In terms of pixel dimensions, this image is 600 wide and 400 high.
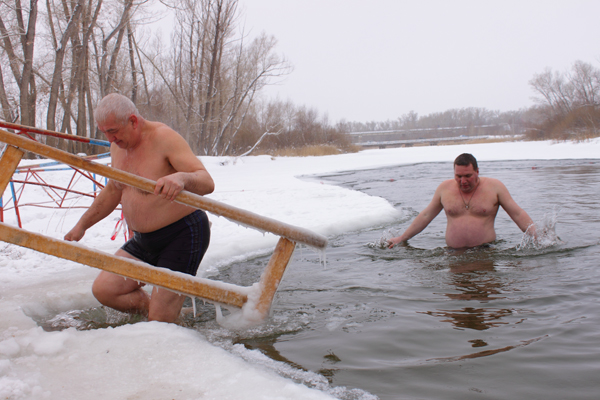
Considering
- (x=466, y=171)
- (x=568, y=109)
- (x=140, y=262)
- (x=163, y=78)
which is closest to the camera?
(x=140, y=262)

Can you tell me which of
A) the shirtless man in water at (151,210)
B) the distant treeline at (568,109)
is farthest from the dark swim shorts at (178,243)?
the distant treeline at (568,109)

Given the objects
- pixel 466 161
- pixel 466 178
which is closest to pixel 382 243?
pixel 466 178

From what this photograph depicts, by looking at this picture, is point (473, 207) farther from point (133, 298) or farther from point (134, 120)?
point (134, 120)

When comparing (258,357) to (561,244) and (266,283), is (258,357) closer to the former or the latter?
(266,283)

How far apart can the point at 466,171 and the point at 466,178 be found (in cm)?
9

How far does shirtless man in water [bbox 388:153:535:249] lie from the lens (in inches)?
196

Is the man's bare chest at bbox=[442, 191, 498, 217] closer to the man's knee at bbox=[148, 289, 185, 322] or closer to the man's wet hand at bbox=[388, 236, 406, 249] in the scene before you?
the man's wet hand at bbox=[388, 236, 406, 249]

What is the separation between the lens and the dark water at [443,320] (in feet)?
7.25

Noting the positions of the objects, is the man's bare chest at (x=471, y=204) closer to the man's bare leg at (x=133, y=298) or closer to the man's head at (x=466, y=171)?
the man's head at (x=466, y=171)

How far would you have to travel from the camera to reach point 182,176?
2.42 meters

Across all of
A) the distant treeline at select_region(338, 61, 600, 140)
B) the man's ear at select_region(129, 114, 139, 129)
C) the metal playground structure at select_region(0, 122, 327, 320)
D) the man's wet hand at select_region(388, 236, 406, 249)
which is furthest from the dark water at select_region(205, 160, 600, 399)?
the distant treeline at select_region(338, 61, 600, 140)

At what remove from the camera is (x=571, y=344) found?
8.48ft

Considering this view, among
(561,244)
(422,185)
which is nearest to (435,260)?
(561,244)

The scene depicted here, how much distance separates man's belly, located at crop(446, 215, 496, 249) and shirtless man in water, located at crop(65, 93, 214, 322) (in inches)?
125
